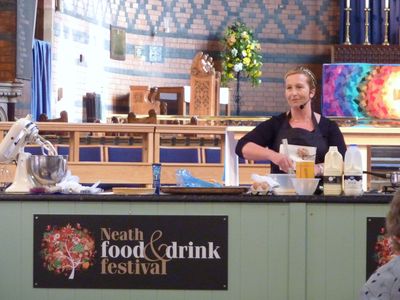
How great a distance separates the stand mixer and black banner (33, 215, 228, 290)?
1.28 ft

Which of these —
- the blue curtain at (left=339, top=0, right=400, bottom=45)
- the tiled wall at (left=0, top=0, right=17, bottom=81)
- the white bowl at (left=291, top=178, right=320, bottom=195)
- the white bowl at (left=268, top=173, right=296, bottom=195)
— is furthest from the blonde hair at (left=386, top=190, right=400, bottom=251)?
the blue curtain at (left=339, top=0, right=400, bottom=45)

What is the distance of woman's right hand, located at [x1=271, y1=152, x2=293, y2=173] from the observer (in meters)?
5.26

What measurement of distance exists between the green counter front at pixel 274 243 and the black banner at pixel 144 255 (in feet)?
0.10

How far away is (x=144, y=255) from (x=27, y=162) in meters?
0.83

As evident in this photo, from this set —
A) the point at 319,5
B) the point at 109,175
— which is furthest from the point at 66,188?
the point at 319,5

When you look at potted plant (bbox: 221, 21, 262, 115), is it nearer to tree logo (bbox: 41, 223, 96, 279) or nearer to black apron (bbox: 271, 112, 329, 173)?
black apron (bbox: 271, 112, 329, 173)

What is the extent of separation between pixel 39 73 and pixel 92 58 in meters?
1.78

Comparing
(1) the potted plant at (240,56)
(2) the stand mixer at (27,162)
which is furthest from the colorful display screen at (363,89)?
(2) the stand mixer at (27,162)

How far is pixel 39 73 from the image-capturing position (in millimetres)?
14656

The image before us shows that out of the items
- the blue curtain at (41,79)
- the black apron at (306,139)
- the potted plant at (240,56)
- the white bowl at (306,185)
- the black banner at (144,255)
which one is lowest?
the black banner at (144,255)

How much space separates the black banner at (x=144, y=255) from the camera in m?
4.77

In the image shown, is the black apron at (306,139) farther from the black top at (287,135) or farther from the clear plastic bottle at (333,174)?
the clear plastic bottle at (333,174)

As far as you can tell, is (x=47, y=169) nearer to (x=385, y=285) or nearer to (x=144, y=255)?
(x=144, y=255)

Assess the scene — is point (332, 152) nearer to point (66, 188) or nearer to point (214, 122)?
point (66, 188)
